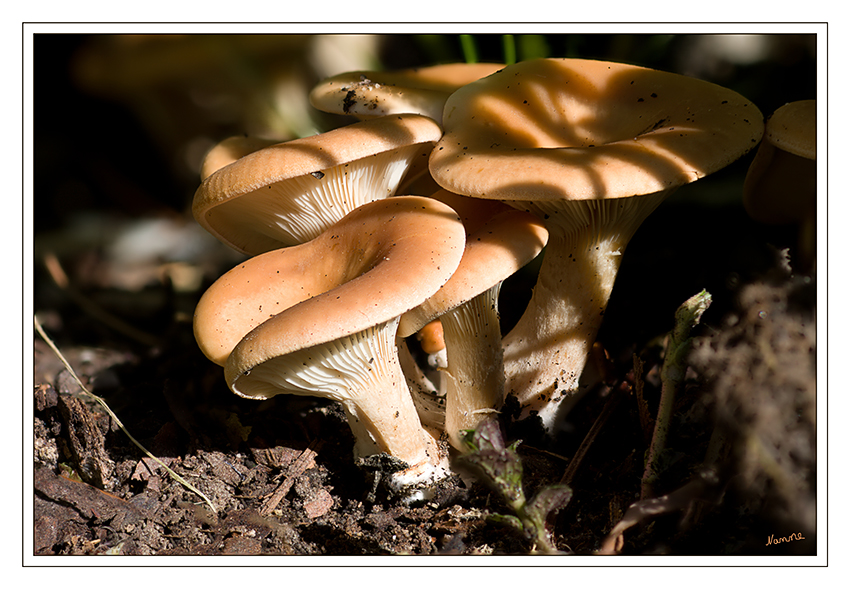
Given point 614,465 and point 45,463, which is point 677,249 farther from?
point 45,463

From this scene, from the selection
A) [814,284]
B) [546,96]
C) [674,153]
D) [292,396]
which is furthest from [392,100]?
[814,284]

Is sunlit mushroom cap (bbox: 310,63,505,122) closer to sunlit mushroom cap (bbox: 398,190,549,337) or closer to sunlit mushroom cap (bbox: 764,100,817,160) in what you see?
sunlit mushroom cap (bbox: 398,190,549,337)

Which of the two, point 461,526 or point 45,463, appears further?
point 45,463

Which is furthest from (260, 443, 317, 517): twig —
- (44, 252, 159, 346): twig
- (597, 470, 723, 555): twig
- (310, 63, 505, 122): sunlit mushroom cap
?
(44, 252, 159, 346): twig

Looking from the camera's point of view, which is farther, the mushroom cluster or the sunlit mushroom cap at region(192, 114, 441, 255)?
the sunlit mushroom cap at region(192, 114, 441, 255)

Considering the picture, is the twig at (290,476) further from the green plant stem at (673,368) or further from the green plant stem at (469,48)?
the green plant stem at (469,48)

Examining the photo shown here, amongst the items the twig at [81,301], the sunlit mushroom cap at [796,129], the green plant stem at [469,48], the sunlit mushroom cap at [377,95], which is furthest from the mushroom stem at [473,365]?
the twig at [81,301]
